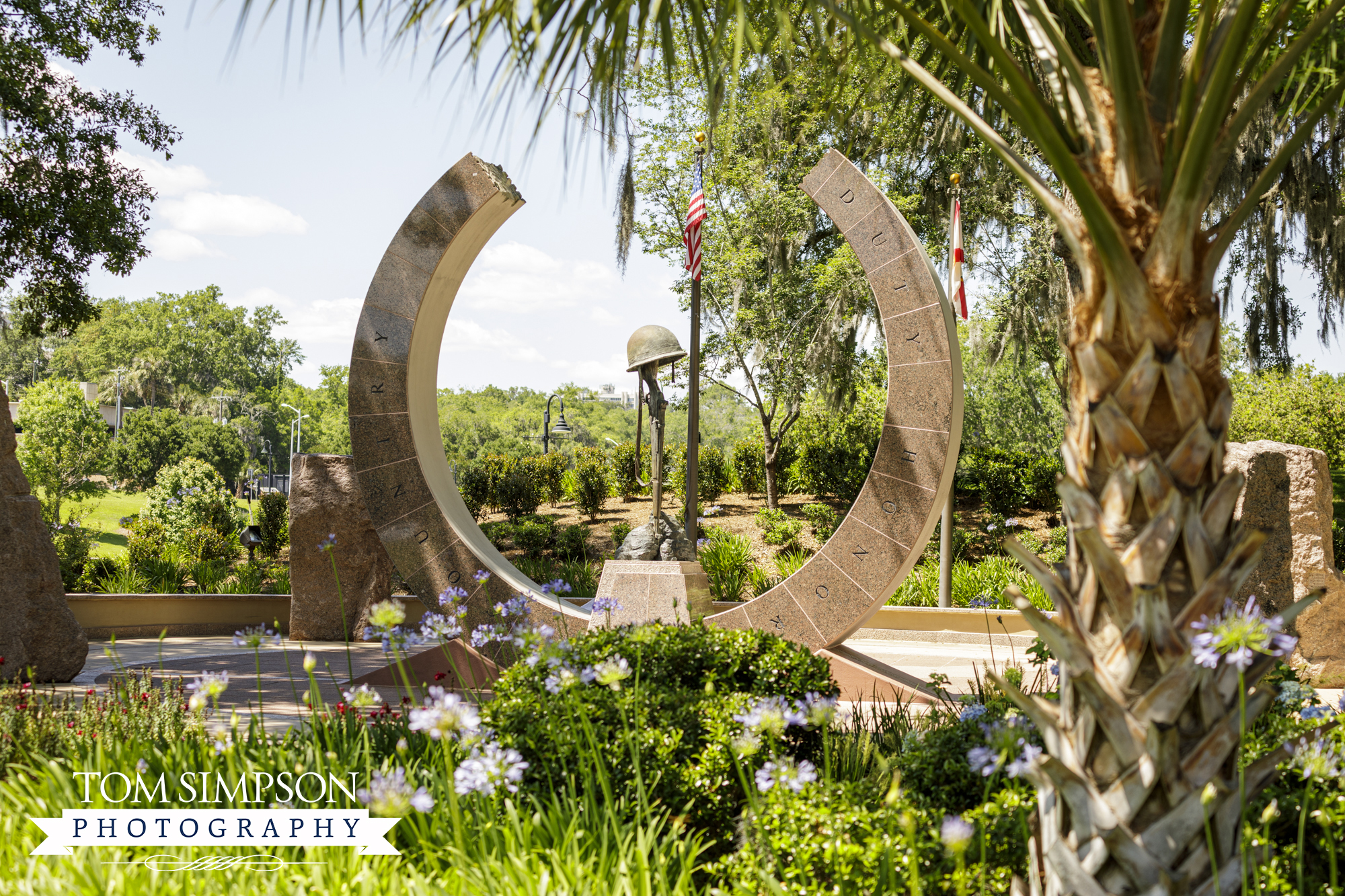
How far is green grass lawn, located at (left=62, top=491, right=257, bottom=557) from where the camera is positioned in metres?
26.4

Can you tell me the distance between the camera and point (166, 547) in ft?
36.6

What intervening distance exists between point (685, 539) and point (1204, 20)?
7.63 meters

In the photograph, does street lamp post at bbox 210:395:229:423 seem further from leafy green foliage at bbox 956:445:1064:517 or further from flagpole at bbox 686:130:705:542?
flagpole at bbox 686:130:705:542

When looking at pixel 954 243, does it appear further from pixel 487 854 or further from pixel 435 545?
pixel 487 854

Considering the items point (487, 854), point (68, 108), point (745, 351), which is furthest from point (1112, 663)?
point (745, 351)

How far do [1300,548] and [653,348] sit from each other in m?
5.77

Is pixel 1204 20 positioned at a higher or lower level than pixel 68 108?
lower

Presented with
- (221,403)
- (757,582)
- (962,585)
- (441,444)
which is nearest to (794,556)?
(757,582)

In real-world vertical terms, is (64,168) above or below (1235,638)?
above

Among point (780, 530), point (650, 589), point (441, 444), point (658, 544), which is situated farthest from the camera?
point (780, 530)

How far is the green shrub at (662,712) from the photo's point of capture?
285 centimetres

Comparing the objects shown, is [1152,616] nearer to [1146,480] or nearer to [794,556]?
[1146,480]

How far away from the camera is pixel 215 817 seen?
2.64 metres

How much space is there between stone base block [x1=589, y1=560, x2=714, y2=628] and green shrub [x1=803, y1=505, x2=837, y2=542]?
7326 millimetres
